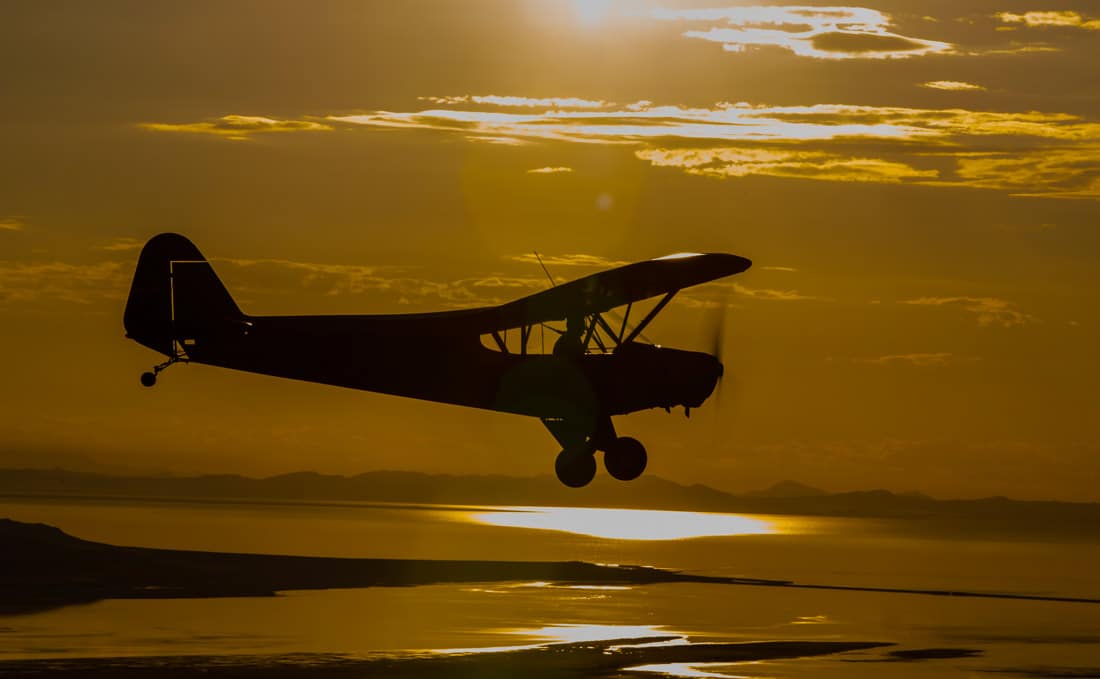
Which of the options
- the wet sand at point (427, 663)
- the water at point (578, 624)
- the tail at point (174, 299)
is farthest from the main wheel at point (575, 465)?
the water at point (578, 624)

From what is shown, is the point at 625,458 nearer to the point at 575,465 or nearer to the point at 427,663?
the point at 575,465

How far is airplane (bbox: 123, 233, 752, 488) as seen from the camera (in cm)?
3183

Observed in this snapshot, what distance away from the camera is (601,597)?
171 meters

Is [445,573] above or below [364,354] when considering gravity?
below

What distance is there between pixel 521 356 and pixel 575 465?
2.71 metres

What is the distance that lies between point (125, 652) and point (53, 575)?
189 ft

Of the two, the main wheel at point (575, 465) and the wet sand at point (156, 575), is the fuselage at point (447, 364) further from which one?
the wet sand at point (156, 575)

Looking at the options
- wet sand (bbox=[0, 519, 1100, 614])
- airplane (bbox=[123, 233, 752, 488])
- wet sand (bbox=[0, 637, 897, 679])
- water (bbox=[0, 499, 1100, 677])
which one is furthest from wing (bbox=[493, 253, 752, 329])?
wet sand (bbox=[0, 519, 1100, 614])

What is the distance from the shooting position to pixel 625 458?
104 feet

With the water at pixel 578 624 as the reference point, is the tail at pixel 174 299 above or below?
above

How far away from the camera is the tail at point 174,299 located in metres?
34.5

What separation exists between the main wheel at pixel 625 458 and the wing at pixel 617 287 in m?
3.09

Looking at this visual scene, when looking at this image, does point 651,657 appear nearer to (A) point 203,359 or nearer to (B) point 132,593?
(B) point 132,593

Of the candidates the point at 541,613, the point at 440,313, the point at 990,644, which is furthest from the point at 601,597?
the point at 440,313
